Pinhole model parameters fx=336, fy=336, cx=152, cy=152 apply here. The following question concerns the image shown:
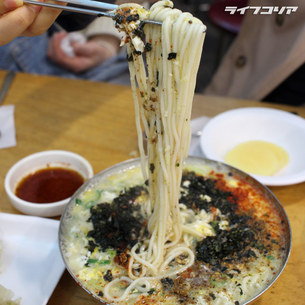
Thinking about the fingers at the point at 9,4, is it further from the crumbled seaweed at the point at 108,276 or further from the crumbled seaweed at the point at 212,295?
the crumbled seaweed at the point at 212,295

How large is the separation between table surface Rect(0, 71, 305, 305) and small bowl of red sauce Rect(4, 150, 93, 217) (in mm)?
115

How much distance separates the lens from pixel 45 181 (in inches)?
67.1

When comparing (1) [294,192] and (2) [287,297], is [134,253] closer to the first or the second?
(2) [287,297]

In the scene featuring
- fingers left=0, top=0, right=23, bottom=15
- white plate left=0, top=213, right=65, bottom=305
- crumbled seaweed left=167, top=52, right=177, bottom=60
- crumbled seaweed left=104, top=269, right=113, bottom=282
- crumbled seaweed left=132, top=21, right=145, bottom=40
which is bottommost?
white plate left=0, top=213, right=65, bottom=305

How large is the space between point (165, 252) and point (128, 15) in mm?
827

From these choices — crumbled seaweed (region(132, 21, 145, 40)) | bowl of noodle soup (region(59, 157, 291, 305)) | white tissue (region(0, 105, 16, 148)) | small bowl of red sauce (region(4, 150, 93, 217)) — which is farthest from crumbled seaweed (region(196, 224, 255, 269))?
white tissue (region(0, 105, 16, 148))

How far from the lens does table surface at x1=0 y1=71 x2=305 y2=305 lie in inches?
65.1

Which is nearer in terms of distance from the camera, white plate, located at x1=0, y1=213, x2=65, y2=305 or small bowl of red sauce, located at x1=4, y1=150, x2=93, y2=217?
white plate, located at x1=0, y1=213, x2=65, y2=305

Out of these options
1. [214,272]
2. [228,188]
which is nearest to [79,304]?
[214,272]

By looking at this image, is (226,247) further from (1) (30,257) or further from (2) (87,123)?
(2) (87,123)

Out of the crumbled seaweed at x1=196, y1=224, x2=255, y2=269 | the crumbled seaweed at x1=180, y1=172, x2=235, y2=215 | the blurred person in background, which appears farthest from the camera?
the blurred person in background

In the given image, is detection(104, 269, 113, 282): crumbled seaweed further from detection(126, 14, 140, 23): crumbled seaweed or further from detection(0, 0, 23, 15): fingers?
detection(0, 0, 23, 15): fingers

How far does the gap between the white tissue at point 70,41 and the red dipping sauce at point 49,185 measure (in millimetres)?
1969

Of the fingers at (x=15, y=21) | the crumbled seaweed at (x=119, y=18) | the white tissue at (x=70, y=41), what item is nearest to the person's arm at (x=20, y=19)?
the fingers at (x=15, y=21)
